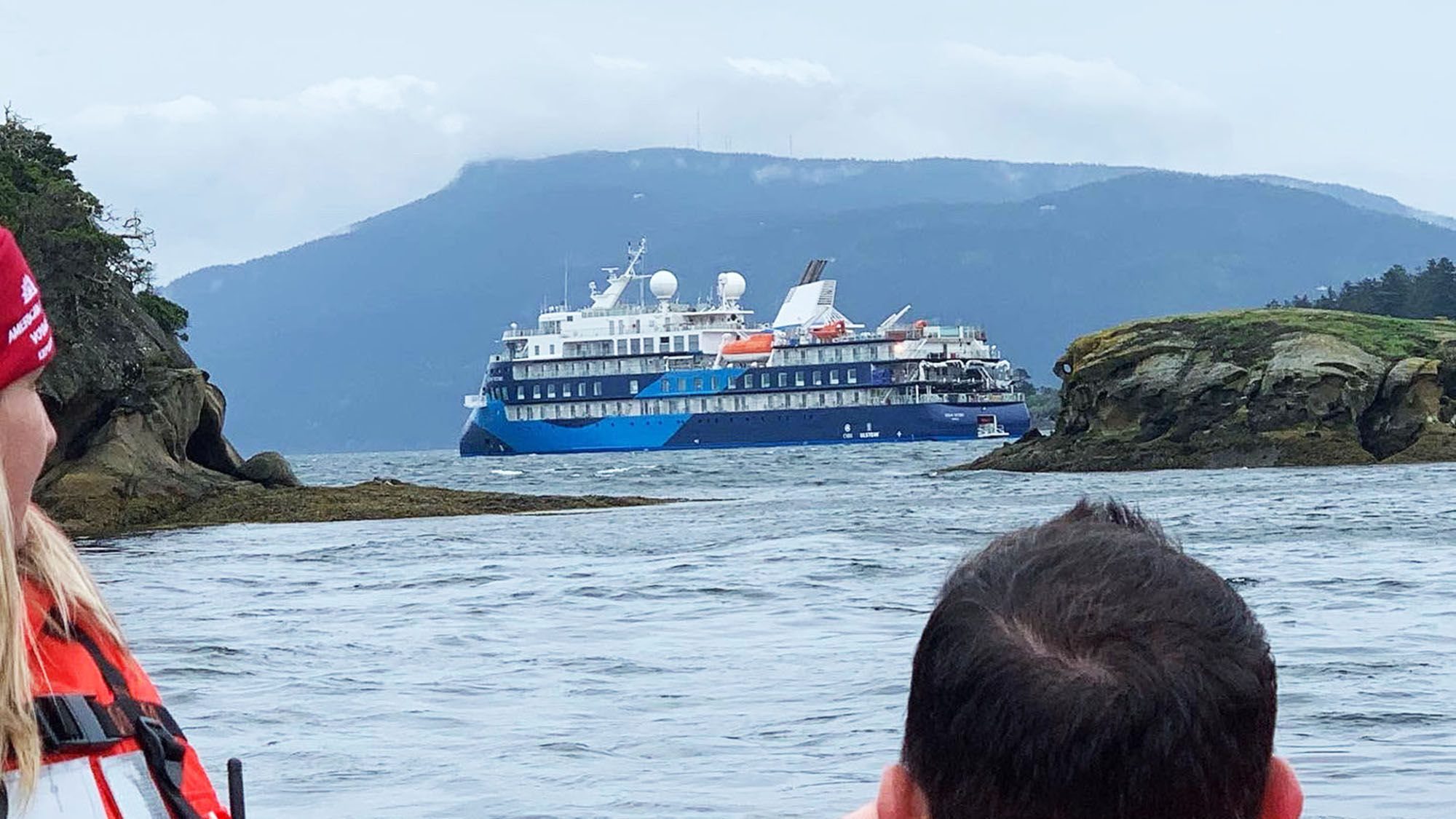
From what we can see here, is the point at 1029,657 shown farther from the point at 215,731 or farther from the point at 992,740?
the point at 215,731

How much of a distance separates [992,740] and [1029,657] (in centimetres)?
6

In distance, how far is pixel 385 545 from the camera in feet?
67.8

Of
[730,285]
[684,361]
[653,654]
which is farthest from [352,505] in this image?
[730,285]

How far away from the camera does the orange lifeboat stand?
279 ft

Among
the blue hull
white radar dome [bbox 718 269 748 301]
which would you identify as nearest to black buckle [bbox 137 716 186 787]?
the blue hull

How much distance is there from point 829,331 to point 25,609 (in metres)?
84.5

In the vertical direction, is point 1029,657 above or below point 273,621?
above

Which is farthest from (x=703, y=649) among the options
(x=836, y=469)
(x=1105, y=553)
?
(x=836, y=469)

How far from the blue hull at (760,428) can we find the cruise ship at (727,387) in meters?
0.04

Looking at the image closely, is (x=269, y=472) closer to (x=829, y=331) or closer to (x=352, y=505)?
(x=352, y=505)

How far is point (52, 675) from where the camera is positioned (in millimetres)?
1767

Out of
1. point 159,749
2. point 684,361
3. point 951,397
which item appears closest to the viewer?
point 159,749

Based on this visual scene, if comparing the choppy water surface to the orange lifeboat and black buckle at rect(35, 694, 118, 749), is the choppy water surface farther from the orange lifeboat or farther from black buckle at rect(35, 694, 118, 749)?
the orange lifeboat

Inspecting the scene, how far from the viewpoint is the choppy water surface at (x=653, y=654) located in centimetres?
647
